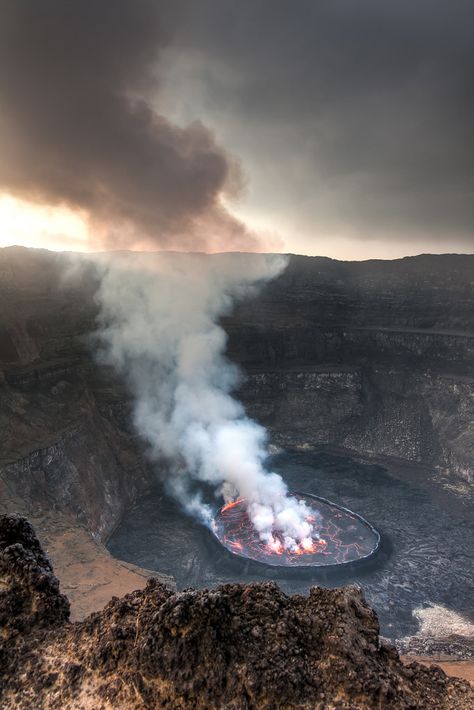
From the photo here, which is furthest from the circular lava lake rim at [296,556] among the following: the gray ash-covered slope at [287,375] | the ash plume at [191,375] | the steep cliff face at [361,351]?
the steep cliff face at [361,351]

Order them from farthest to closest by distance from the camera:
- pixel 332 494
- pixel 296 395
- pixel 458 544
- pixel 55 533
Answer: pixel 296 395 → pixel 332 494 → pixel 458 544 → pixel 55 533

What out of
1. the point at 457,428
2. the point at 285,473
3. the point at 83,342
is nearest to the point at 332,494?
the point at 285,473

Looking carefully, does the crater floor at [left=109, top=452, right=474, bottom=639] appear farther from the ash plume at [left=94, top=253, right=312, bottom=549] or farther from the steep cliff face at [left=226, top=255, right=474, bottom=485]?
the steep cliff face at [left=226, top=255, right=474, bottom=485]

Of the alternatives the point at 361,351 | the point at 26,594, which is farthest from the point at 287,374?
the point at 26,594

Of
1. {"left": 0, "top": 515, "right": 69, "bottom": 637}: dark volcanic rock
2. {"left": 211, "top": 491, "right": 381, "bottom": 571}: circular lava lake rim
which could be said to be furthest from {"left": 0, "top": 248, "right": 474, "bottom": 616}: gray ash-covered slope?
{"left": 0, "top": 515, "right": 69, "bottom": 637}: dark volcanic rock

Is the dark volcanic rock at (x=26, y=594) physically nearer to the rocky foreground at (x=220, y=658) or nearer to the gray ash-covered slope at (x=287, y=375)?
the rocky foreground at (x=220, y=658)

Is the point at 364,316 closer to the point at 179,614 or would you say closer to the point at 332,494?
the point at 332,494
